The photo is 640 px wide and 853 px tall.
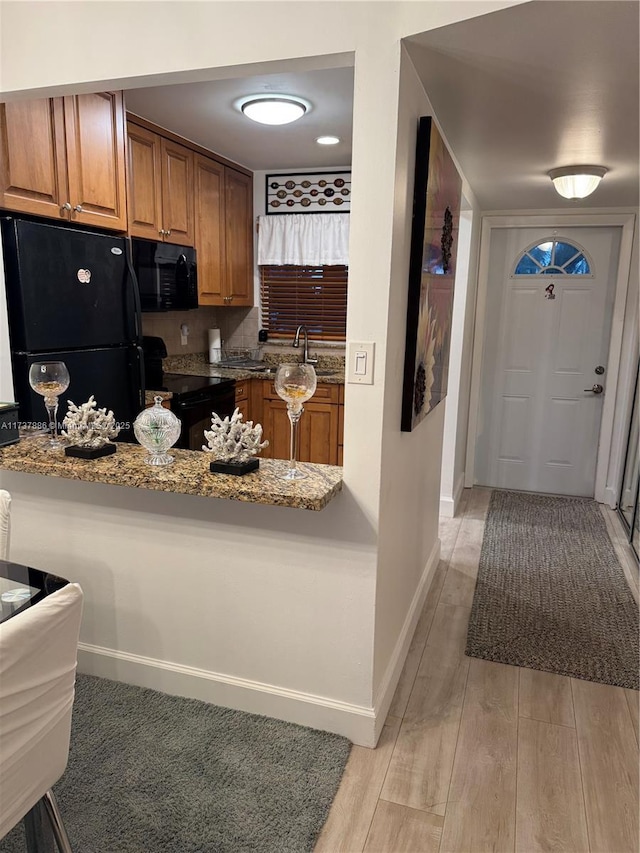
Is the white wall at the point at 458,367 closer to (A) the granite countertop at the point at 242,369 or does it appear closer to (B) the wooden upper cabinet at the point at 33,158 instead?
(A) the granite countertop at the point at 242,369

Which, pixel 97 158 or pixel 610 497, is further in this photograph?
pixel 610 497

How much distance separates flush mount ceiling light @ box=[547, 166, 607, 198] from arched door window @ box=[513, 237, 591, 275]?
54.8 inches

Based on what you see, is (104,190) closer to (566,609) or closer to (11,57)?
(11,57)

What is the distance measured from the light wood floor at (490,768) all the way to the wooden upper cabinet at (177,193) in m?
2.79

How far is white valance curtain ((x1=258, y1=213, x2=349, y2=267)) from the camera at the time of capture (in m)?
4.42

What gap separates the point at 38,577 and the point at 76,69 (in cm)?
155

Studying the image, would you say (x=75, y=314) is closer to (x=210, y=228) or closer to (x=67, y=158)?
(x=67, y=158)

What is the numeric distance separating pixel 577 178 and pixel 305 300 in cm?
224

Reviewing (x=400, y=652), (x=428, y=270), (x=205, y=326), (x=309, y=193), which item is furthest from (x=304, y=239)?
(x=400, y=652)

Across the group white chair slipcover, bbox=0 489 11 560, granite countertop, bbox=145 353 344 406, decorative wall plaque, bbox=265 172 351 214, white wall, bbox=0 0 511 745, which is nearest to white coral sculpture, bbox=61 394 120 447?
white wall, bbox=0 0 511 745

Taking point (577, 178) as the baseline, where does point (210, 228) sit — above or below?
below

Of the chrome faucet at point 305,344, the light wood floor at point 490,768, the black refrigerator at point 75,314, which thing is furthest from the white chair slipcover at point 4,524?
the chrome faucet at point 305,344

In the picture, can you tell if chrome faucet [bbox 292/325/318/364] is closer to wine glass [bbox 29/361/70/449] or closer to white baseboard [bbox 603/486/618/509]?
white baseboard [bbox 603/486/618/509]

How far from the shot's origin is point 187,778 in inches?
70.7
